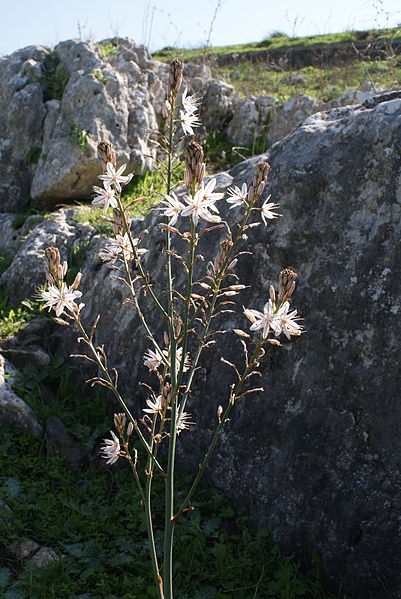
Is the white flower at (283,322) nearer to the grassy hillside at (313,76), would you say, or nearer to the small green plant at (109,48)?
the small green plant at (109,48)

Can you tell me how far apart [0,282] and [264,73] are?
347 inches

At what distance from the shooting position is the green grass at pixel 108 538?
3.00 metres

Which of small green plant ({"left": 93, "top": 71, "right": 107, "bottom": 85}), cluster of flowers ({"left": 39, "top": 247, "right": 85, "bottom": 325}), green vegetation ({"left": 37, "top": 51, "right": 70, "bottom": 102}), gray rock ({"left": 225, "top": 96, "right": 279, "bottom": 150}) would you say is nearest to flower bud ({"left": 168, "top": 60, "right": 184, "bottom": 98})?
cluster of flowers ({"left": 39, "top": 247, "right": 85, "bottom": 325})

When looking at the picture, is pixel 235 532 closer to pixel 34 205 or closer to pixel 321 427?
pixel 321 427

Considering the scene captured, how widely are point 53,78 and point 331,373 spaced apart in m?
5.88

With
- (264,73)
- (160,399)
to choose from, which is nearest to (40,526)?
(160,399)

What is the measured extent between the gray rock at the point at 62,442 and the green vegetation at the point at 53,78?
4.70 m

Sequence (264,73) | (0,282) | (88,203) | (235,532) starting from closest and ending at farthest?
(235,532)
(0,282)
(88,203)
(264,73)

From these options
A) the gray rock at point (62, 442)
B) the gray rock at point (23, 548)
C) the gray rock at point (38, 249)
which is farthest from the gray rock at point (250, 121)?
the gray rock at point (23, 548)

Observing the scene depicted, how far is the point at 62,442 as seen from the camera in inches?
158

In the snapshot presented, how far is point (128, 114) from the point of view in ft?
23.0

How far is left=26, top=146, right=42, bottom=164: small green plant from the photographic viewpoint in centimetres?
727

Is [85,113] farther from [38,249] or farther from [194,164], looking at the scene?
[194,164]

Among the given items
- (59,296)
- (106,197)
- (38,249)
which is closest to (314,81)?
(38,249)
